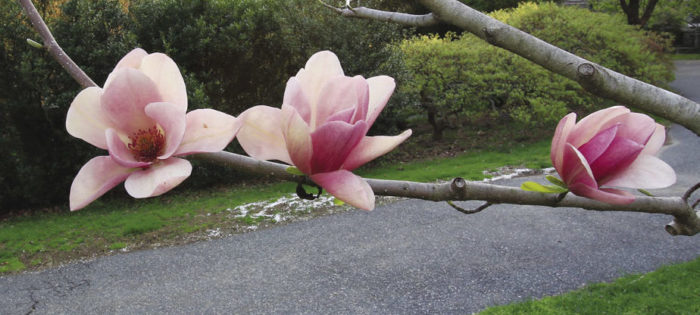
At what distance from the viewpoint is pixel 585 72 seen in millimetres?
652

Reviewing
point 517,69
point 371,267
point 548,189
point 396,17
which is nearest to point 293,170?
point 548,189

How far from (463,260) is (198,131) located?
7158 mm

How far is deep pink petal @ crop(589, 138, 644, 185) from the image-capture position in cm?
55

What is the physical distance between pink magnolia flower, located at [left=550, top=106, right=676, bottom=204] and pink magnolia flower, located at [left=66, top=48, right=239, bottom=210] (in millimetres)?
367

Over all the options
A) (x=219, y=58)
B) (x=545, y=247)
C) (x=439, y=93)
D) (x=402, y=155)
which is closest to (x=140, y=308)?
(x=545, y=247)

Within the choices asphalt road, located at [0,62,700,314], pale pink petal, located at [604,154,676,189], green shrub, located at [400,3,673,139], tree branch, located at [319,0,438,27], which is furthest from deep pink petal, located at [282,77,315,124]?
green shrub, located at [400,3,673,139]

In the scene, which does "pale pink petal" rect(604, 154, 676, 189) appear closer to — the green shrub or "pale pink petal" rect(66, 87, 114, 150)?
"pale pink petal" rect(66, 87, 114, 150)

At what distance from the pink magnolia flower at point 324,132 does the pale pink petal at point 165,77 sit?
0.07 m

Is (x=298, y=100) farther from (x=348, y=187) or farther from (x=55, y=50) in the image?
(x=55, y=50)

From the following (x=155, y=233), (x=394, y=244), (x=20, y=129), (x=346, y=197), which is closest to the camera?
(x=346, y=197)

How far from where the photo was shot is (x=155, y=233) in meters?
8.50

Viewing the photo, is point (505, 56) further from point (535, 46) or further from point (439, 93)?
point (535, 46)

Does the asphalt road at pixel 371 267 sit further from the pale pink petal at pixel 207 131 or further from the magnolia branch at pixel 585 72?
the pale pink petal at pixel 207 131

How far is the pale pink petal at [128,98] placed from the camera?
474 millimetres
